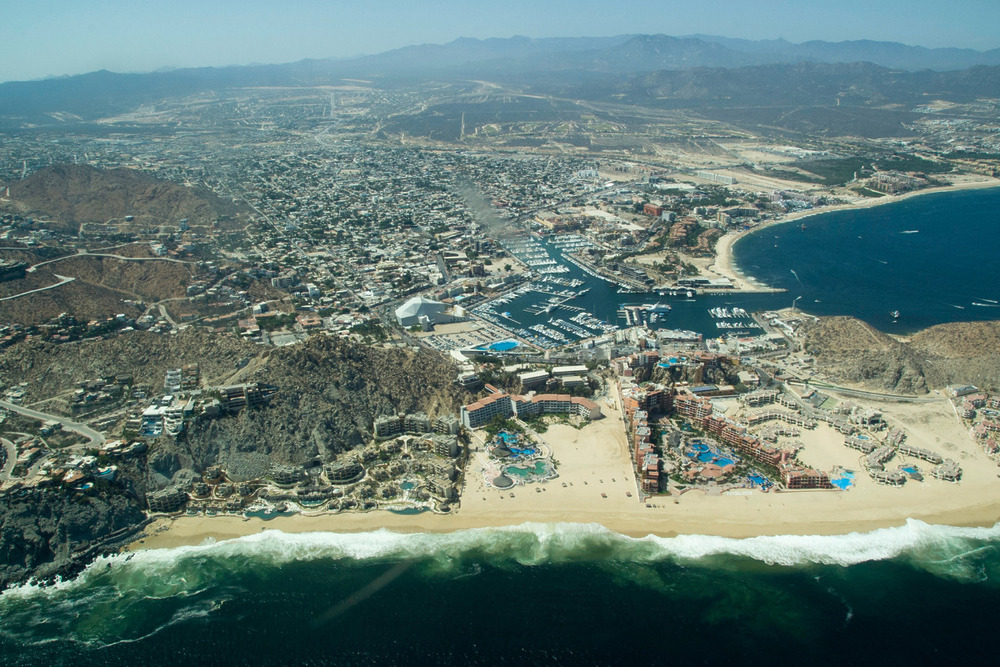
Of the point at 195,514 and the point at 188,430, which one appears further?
the point at 188,430

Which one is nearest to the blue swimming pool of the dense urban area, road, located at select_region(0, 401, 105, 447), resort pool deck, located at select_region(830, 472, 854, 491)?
the dense urban area

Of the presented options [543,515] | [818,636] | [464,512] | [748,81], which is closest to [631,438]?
[543,515]

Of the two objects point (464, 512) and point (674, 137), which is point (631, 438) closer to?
point (464, 512)

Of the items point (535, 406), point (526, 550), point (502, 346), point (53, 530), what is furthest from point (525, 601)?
point (502, 346)

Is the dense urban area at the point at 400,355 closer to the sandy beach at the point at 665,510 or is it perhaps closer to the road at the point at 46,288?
the road at the point at 46,288

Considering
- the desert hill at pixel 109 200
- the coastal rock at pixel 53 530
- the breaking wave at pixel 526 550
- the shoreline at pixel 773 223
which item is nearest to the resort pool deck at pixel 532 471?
the breaking wave at pixel 526 550

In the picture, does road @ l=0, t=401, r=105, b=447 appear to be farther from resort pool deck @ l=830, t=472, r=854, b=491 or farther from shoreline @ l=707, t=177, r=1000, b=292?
shoreline @ l=707, t=177, r=1000, b=292
